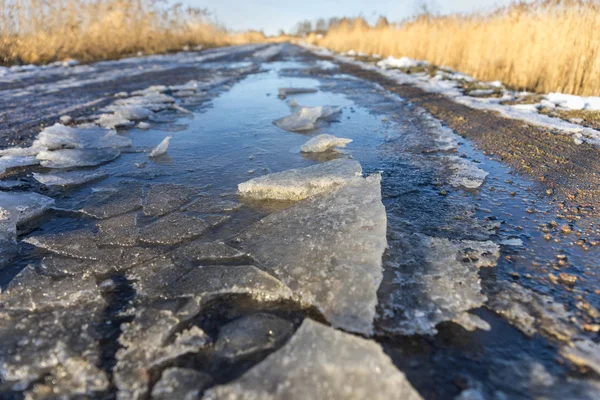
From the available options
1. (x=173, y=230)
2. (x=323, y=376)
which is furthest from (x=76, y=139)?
(x=323, y=376)

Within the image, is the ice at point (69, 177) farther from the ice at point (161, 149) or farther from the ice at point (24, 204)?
the ice at point (161, 149)

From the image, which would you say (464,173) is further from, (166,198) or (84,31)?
(84,31)

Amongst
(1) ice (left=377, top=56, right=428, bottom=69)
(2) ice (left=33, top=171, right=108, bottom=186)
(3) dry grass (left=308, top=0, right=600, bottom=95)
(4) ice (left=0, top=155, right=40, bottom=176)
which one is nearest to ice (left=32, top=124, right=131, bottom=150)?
(4) ice (left=0, top=155, right=40, bottom=176)

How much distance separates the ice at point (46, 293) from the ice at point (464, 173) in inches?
86.3

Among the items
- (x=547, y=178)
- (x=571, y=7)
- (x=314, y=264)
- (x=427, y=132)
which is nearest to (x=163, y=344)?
(x=314, y=264)

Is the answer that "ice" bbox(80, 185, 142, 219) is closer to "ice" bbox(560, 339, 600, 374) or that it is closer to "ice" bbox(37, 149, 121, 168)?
"ice" bbox(37, 149, 121, 168)

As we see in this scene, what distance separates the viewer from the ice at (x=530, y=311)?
3.82 ft

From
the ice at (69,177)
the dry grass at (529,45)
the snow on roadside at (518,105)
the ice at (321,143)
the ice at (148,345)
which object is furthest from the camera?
the dry grass at (529,45)

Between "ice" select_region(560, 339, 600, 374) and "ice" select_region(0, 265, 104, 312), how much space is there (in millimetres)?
1630

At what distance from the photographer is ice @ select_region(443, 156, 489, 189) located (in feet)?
7.72

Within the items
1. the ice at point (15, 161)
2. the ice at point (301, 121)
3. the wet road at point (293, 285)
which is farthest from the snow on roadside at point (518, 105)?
the ice at point (15, 161)

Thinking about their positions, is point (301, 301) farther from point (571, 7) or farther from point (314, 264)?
point (571, 7)

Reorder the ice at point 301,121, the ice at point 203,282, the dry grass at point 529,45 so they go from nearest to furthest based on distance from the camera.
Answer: the ice at point 203,282, the ice at point 301,121, the dry grass at point 529,45

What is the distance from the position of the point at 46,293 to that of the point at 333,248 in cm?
118
